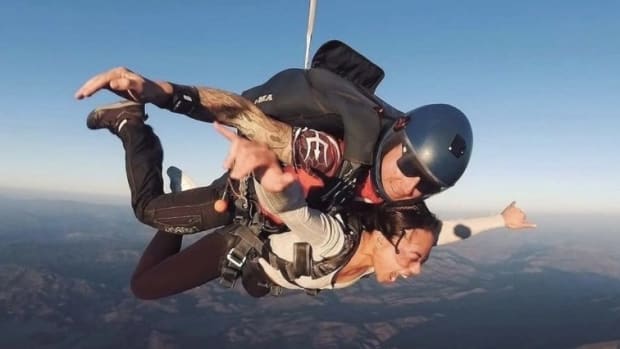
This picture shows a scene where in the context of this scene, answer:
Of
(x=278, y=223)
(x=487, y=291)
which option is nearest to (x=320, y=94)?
(x=278, y=223)

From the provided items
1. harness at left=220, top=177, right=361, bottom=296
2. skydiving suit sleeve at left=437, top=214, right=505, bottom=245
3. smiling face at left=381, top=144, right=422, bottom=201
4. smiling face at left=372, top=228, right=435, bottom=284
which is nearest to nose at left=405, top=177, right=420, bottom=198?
smiling face at left=381, top=144, right=422, bottom=201

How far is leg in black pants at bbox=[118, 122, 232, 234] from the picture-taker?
4.61m

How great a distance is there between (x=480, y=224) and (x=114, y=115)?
14.8 feet

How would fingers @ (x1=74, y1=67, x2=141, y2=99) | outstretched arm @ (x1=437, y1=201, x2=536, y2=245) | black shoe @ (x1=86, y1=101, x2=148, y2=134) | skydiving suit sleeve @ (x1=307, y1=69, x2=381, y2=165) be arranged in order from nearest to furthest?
1. fingers @ (x1=74, y1=67, x2=141, y2=99)
2. skydiving suit sleeve @ (x1=307, y1=69, x2=381, y2=165)
3. black shoe @ (x1=86, y1=101, x2=148, y2=134)
4. outstretched arm @ (x1=437, y1=201, x2=536, y2=245)

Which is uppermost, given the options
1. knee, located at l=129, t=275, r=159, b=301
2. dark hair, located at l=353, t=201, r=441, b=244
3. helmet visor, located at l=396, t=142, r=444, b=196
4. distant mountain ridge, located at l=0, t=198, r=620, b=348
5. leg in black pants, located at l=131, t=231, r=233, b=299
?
helmet visor, located at l=396, t=142, r=444, b=196

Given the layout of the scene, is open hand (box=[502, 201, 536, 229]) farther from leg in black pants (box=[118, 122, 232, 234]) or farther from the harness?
leg in black pants (box=[118, 122, 232, 234])

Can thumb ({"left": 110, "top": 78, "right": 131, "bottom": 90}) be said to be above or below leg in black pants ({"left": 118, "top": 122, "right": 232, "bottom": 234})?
above

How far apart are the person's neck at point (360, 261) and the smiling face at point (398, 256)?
0.06 m

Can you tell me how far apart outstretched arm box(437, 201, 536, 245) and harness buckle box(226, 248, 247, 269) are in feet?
7.61

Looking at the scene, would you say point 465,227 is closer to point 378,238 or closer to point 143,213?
point 378,238

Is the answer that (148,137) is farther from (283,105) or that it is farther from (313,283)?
(313,283)

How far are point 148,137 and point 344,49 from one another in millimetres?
2235

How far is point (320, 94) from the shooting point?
356 centimetres

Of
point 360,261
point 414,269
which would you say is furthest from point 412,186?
point 360,261
